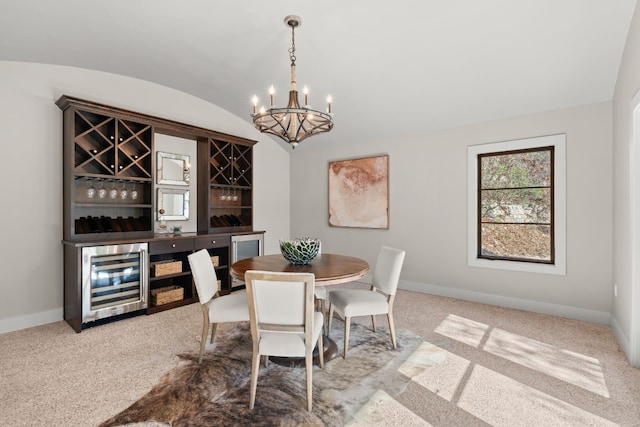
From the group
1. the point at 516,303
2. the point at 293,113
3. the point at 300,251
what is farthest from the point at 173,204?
the point at 516,303

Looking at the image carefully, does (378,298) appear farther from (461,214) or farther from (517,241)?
(517,241)

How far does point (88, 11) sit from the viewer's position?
9.09ft

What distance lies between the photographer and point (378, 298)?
2.84 meters

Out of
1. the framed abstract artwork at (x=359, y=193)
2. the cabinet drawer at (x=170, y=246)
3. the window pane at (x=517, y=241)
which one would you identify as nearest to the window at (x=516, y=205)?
the window pane at (x=517, y=241)

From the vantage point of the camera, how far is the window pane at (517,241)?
3854 millimetres

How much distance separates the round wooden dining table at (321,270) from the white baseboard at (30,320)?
2417mm

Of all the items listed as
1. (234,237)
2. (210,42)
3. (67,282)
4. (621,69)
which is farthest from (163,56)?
(621,69)

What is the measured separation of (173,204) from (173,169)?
50cm

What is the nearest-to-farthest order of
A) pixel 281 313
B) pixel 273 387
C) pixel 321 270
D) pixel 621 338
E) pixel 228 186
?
pixel 281 313, pixel 273 387, pixel 321 270, pixel 621 338, pixel 228 186

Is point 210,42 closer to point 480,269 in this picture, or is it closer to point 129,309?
point 129,309

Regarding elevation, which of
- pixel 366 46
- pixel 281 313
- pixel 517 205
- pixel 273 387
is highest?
pixel 366 46

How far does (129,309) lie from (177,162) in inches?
81.2

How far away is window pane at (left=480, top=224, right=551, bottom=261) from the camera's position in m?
3.85

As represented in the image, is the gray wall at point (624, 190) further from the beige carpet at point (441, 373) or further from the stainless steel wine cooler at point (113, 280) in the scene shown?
the stainless steel wine cooler at point (113, 280)
